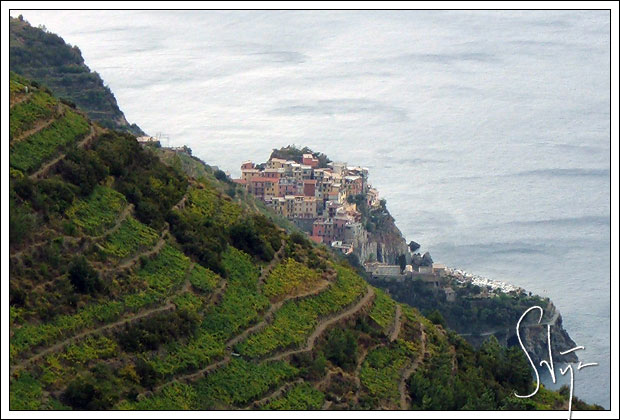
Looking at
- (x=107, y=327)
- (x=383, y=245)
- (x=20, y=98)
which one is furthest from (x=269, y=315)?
(x=383, y=245)

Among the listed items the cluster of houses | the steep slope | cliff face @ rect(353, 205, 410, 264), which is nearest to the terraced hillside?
the steep slope

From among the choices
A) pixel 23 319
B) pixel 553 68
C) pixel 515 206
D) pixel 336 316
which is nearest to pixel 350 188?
pixel 515 206

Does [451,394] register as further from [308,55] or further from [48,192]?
[308,55]

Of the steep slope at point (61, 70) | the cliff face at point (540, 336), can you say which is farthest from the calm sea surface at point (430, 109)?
the steep slope at point (61, 70)

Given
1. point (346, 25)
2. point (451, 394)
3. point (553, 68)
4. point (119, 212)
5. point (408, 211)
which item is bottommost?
point (451, 394)

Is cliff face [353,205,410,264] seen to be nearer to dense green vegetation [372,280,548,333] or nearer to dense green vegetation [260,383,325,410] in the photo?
dense green vegetation [372,280,548,333]

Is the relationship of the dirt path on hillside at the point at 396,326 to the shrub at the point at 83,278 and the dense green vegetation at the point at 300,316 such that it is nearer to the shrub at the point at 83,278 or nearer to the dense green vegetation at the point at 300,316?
the dense green vegetation at the point at 300,316

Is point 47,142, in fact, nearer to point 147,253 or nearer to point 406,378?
point 147,253
